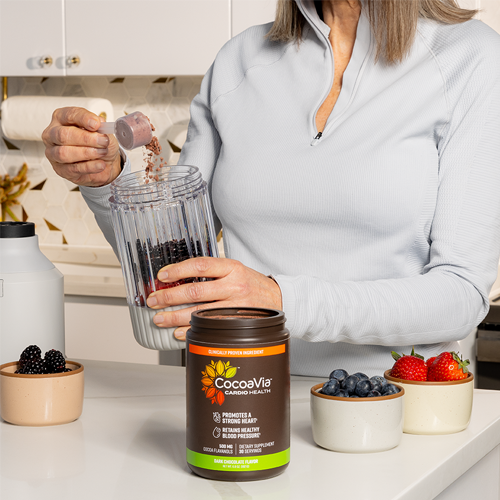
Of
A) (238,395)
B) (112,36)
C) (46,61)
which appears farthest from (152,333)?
(46,61)

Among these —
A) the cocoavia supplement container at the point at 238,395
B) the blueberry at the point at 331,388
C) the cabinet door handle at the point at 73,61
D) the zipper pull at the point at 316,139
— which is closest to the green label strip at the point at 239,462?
the cocoavia supplement container at the point at 238,395

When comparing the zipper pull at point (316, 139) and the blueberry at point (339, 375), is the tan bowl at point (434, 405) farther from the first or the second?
the zipper pull at point (316, 139)

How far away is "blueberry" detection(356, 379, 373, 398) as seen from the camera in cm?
73

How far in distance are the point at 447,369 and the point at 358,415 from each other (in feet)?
0.45

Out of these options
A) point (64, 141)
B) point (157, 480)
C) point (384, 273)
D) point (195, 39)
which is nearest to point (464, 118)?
point (384, 273)

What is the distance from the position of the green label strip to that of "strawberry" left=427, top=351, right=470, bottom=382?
24 cm

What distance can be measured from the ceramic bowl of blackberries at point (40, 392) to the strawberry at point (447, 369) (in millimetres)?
415

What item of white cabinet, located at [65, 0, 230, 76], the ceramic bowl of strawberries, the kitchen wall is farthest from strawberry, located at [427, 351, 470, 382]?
the kitchen wall

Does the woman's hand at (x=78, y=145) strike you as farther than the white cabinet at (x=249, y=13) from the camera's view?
No

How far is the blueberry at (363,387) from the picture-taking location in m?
0.73

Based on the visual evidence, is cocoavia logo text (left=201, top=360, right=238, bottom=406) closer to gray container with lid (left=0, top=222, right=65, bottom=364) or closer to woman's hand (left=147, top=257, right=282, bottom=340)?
woman's hand (left=147, top=257, right=282, bottom=340)

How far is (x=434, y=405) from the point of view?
79cm

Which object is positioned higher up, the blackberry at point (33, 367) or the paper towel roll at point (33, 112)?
the paper towel roll at point (33, 112)

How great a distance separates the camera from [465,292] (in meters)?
0.94
